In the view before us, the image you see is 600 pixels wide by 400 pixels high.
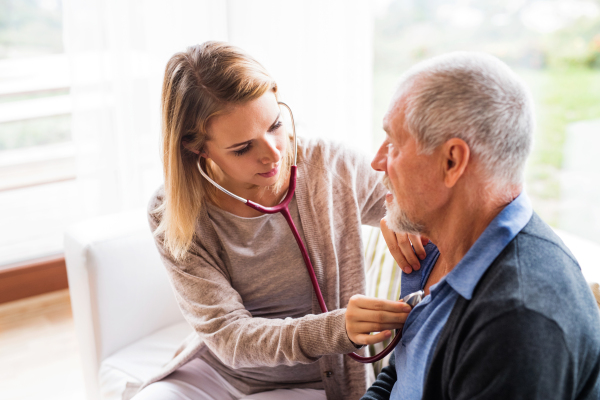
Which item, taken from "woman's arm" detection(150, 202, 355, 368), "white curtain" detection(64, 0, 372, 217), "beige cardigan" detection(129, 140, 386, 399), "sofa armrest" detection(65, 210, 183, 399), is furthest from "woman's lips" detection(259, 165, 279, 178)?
"white curtain" detection(64, 0, 372, 217)

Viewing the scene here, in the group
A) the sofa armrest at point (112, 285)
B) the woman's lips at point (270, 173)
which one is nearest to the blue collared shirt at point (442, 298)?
the woman's lips at point (270, 173)

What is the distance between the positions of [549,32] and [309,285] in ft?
7.82

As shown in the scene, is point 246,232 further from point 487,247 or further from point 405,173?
point 487,247

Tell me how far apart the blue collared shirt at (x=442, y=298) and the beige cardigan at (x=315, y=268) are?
271 millimetres

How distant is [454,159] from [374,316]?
328mm

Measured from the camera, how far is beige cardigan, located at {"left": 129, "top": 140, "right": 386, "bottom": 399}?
1247mm

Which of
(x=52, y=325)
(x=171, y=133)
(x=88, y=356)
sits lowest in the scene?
(x=52, y=325)

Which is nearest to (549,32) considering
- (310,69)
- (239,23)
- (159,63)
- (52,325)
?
(310,69)

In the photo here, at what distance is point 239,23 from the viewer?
308cm

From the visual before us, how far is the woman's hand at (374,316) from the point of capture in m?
0.98

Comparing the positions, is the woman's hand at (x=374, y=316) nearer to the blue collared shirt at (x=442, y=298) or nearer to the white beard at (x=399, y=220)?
the blue collared shirt at (x=442, y=298)

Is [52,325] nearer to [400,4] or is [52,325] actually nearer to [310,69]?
[310,69]

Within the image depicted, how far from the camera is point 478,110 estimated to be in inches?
31.7

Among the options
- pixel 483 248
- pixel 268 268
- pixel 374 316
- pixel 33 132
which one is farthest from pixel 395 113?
pixel 33 132
